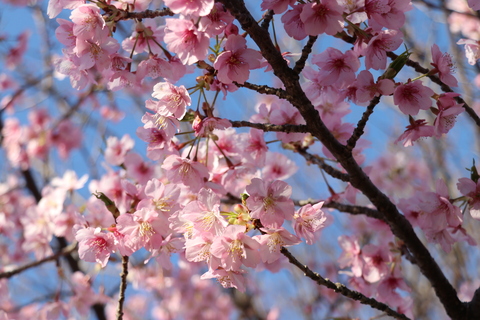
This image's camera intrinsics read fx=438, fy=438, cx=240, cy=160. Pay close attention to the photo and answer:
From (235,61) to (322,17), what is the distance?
0.97 ft

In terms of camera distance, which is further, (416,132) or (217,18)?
(416,132)

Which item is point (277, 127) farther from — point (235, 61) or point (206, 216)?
point (206, 216)

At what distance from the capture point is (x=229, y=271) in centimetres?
138

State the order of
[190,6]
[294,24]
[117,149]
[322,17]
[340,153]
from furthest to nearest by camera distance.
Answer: [117,149], [340,153], [294,24], [322,17], [190,6]

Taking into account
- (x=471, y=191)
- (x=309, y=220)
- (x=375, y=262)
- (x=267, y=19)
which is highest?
(x=267, y=19)

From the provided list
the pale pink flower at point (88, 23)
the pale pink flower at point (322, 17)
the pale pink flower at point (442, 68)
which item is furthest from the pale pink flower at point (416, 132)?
the pale pink flower at point (88, 23)

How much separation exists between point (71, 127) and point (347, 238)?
409 centimetres

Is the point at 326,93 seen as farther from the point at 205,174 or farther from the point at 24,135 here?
the point at 24,135

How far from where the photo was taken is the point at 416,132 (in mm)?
1619

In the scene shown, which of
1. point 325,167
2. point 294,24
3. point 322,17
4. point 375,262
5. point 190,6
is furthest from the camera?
point 375,262

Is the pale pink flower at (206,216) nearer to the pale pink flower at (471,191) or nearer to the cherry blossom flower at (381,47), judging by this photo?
the cherry blossom flower at (381,47)

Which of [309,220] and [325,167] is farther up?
[325,167]

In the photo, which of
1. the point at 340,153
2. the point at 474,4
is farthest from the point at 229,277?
the point at 474,4

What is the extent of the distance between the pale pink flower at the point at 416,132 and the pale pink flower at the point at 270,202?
20.8 inches
